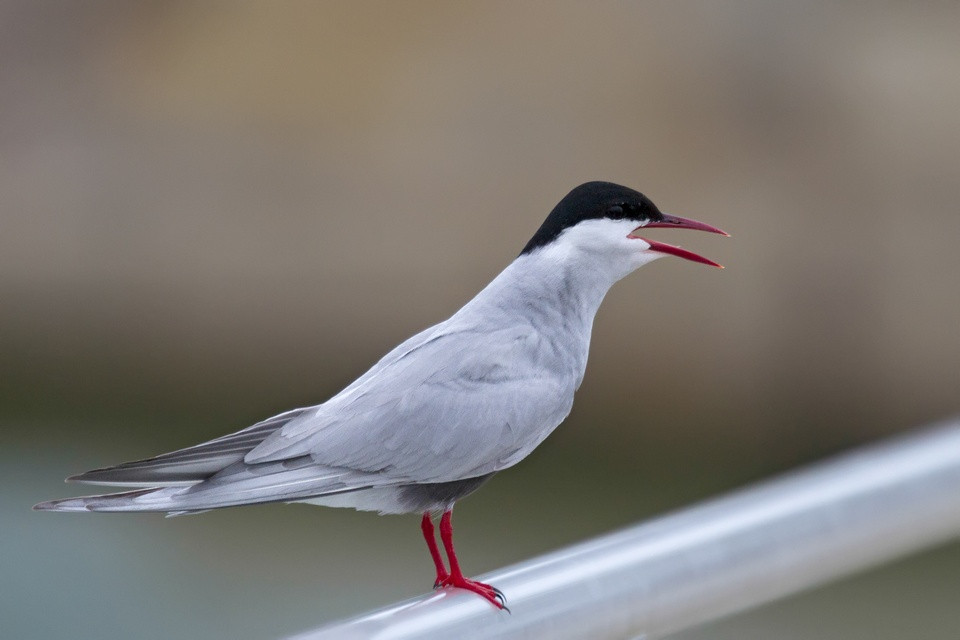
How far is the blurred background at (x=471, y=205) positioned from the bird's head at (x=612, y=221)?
5.50 ft

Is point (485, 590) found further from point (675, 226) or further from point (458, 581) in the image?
point (675, 226)

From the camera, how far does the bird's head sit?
46 centimetres

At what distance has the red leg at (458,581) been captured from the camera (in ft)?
1.52

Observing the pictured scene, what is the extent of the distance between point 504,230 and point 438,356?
1.85 metres

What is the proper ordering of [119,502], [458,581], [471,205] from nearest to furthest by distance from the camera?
1. [119,502]
2. [458,581]
3. [471,205]

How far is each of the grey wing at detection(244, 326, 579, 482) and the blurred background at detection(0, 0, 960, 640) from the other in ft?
5.33

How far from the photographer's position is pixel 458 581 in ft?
1.64

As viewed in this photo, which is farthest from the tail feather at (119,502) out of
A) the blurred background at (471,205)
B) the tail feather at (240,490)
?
the blurred background at (471,205)

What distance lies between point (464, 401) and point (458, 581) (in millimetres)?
78

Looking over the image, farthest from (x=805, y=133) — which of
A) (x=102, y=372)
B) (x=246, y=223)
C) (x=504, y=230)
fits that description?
(x=102, y=372)

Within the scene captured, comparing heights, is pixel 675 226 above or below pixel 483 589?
above

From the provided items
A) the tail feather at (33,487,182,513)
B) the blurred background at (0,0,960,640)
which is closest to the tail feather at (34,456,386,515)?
the tail feather at (33,487,182,513)

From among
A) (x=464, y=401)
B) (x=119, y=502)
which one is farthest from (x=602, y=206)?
(x=119, y=502)

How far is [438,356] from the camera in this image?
0.51m
